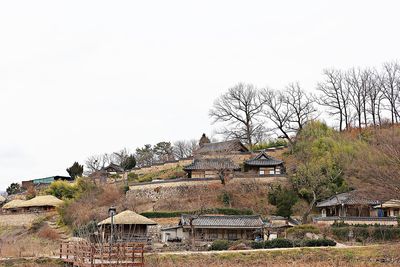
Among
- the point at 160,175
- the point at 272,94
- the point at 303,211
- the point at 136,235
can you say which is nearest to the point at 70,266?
the point at 136,235

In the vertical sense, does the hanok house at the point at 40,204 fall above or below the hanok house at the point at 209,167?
below

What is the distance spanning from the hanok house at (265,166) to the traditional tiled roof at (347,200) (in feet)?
27.0

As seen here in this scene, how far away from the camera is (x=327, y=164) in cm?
4594

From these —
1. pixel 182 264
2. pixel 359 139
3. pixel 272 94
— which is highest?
pixel 272 94

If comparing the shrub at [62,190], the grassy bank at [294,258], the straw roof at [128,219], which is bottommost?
the grassy bank at [294,258]

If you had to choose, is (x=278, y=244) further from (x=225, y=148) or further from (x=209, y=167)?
(x=225, y=148)

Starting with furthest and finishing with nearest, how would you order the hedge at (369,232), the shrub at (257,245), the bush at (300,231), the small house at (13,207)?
the small house at (13,207), the bush at (300,231), the hedge at (369,232), the shrub at (257,245)

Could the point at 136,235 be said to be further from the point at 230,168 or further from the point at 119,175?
the point at 119,175

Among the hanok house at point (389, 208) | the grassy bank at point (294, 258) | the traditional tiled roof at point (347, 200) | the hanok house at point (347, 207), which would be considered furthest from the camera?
the traditional tiled roof at point (347, 200)

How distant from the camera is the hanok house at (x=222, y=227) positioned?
37.7 meters

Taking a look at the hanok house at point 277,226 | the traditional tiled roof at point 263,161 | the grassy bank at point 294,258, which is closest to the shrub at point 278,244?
the grassy bank at point 294,258

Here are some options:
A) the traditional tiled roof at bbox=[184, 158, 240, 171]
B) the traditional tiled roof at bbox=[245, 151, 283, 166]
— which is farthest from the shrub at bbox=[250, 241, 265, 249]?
the traditional tiled roof at bbox=[245, 151, 283, 166]

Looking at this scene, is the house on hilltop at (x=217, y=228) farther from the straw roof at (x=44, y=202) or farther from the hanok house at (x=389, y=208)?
the straw roof at (x=44, y=202)

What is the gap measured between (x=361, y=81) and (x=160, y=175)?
2291cm
